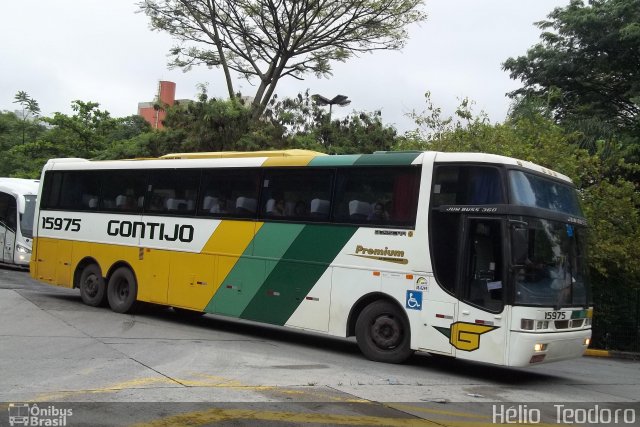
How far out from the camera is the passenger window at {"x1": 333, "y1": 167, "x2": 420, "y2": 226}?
32.9ft

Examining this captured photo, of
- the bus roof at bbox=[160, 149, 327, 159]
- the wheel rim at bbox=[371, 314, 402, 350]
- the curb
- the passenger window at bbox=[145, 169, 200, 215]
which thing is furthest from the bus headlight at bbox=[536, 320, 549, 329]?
the curb

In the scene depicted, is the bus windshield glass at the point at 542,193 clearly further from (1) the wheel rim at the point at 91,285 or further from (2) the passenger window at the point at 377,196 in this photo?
(1) the wheel rim at the point at 91,285

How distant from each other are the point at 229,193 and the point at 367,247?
10.9 feet

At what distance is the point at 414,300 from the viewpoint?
978 centimetres

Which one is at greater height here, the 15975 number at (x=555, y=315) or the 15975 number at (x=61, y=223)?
the 15975 number at (x=61, y=223)

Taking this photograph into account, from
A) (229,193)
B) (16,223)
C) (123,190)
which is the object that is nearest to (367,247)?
(229,193)

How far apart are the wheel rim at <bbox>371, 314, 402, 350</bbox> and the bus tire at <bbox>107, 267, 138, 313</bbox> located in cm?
605

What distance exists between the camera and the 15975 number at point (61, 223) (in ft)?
49.7

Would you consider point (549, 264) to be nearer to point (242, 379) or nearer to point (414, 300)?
point (414, 300)

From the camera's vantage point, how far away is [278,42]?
2669 centimetres

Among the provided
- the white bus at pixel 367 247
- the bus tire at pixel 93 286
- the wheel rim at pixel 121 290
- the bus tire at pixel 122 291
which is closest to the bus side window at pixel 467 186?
the white bus at pixel 367 247

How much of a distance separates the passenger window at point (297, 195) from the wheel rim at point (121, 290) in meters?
4.36

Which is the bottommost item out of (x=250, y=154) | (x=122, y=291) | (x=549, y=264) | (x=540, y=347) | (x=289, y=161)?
(x=122, y=291)

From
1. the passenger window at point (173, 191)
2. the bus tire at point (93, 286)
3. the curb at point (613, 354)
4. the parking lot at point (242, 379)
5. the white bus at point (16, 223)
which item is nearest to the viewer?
the parking lot at point (242, 379)
